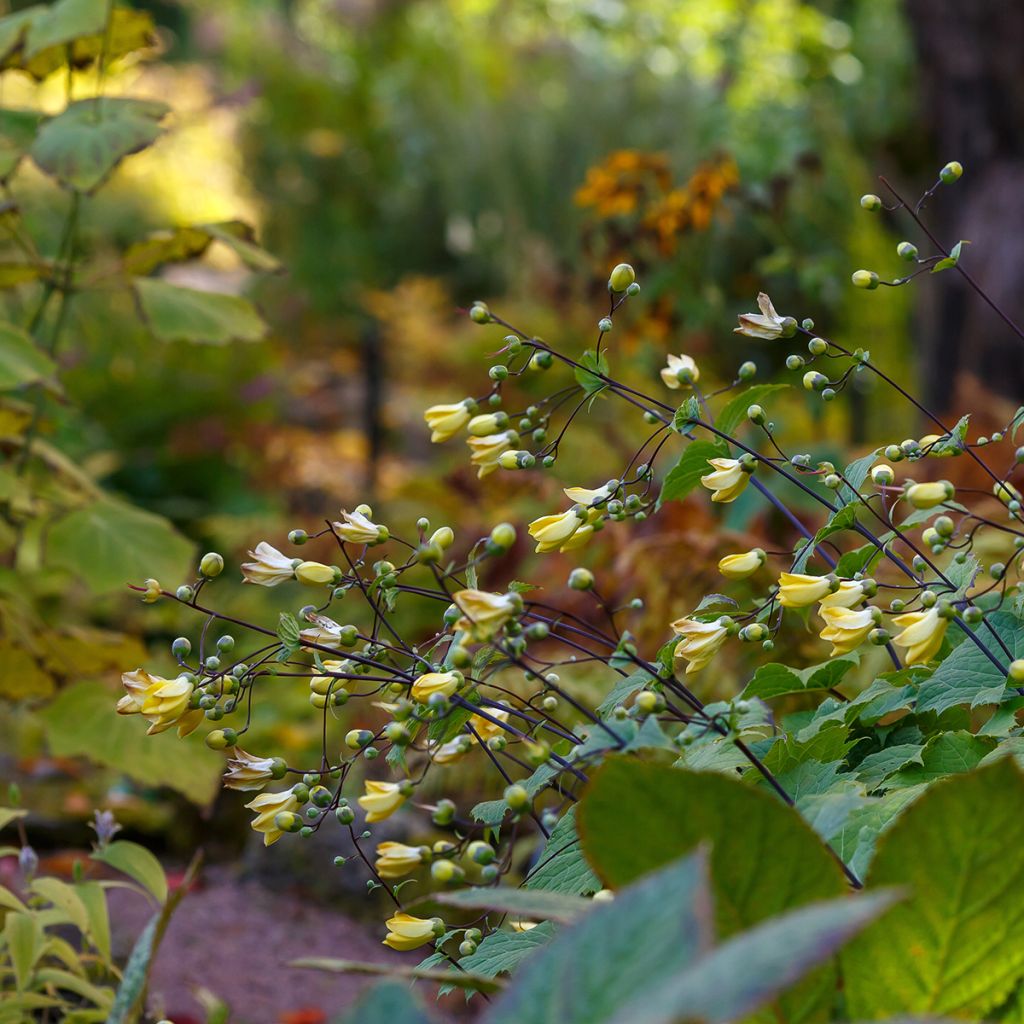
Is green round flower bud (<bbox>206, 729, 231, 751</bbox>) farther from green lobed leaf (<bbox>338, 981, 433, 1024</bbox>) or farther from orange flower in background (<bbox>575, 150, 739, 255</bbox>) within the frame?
orange flower in background (<bbox>575, 150, 739, 255</bbox>)

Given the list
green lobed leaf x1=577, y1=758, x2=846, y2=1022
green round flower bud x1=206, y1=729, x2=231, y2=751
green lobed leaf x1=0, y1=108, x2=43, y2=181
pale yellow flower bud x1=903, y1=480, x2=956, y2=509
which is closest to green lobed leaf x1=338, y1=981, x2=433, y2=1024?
green lobed leaf x1=577, y1=758, x2=846, y2=1022

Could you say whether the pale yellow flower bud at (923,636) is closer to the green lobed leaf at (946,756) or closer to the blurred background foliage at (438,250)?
the green lobed leaf at (946,756)

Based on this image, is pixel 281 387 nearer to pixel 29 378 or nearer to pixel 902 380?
pixel 902 380

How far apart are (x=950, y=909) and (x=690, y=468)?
0.45m

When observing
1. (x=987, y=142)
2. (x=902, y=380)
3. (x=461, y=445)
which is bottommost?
(x=461, y=445)

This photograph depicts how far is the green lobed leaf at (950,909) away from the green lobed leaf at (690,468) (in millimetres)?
389

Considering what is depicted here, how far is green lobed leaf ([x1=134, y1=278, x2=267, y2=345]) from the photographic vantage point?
5.96ft

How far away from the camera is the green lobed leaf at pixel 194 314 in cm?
182

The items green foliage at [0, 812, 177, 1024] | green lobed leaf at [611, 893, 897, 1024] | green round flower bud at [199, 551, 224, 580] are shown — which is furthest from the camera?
green foliage at [0, 812, 177, 1024]

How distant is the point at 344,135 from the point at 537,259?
45.2 inches

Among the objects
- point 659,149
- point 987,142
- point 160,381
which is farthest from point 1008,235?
point 160,381

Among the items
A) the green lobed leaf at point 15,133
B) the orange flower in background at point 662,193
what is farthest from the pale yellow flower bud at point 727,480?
the orange flower in background at point 662,193

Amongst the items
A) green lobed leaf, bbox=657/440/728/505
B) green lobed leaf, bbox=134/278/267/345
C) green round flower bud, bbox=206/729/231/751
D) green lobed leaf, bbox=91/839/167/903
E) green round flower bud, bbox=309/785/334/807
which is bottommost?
green lobed leaf, bbox=91/839/167/903

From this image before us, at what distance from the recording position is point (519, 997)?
0.45 m
